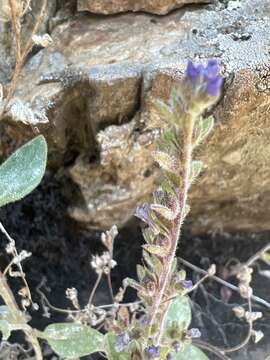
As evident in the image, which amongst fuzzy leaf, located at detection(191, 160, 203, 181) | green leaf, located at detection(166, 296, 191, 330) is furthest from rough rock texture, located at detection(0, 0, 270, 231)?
fuzzy leaf, located at detection(191, 160, 203, 181)

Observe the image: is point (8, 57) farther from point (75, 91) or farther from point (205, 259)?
point (205, 259)

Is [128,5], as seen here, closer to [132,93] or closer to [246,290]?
[132,93]

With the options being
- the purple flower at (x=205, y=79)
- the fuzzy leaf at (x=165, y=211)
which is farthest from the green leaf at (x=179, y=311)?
the purple flower at (x=205, y=79)

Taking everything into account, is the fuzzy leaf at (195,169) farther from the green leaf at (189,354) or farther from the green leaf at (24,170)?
the green leaf at (189,354)

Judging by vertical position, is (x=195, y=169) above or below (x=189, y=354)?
above

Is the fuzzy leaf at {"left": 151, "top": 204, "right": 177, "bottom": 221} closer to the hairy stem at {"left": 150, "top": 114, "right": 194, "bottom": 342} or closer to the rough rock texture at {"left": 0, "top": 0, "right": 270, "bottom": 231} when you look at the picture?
the hairy stem at {"left": 150, "top": 114, "right": 194, "bottom": 342}

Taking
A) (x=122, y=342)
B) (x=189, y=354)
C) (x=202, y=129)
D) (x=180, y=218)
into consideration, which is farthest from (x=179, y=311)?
(x=202, y=129)
